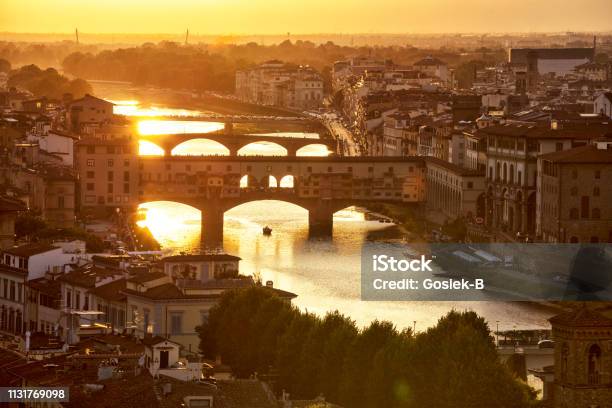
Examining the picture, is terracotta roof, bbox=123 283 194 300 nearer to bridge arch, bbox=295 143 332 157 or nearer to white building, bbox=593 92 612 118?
white building, bbox=593 92 612 118

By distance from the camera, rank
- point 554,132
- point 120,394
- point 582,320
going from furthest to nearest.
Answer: point 554,132 < point 582,320 < point 120,394

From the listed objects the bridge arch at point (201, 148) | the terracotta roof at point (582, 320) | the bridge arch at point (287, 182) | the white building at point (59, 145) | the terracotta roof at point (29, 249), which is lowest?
the bridge arch at point (287, 182)

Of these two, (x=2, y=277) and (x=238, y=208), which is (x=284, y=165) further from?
(x=2, y=277)

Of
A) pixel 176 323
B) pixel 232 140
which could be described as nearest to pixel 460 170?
pixel 232 140

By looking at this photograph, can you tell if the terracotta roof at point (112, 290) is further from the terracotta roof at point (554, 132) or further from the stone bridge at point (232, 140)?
the stone bridge at point (232, 140)

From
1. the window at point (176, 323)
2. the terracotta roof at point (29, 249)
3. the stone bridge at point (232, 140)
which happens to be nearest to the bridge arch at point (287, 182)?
the stone bridge at point (232, 140)

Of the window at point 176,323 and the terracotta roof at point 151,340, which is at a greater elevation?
the terracotta roof at point 151,340

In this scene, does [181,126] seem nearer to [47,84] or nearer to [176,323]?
[47,84]
